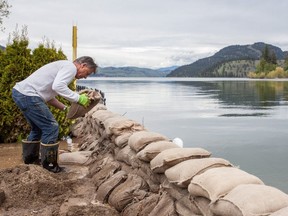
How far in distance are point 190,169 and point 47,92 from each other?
105 inches

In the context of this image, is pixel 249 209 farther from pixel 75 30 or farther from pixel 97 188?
pixel 75 30

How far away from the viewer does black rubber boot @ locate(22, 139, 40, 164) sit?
564 centimetres

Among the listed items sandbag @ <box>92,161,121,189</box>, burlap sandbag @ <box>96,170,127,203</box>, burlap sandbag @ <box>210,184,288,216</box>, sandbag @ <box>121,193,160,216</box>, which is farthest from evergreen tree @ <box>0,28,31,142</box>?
burlap sandbag @ <box>210,184,288,216</box>

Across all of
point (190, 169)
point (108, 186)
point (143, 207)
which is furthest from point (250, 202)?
point (108, 186)

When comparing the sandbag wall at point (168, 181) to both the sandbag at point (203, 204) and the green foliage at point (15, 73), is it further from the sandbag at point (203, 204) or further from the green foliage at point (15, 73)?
the green foliage at point (15, 73)

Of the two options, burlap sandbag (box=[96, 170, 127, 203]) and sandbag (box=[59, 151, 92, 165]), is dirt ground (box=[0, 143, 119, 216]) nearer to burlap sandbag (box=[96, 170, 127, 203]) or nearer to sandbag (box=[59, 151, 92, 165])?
burlap sandbag (box=[96, 170, 127, 203])

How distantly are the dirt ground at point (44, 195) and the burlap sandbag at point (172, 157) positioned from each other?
27.1 inches

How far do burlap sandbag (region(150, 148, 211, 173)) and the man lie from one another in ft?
5.26

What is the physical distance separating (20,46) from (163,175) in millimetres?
5381

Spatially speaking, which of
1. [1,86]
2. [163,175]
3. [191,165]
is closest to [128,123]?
[163,175]

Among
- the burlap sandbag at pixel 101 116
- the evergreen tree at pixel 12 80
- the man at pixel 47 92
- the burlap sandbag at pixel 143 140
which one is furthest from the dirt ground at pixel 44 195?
the evergreen tree at pixel 12 80

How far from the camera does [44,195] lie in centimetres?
451

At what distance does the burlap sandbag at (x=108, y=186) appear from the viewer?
4.43 meters

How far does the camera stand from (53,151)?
17.7 feet
